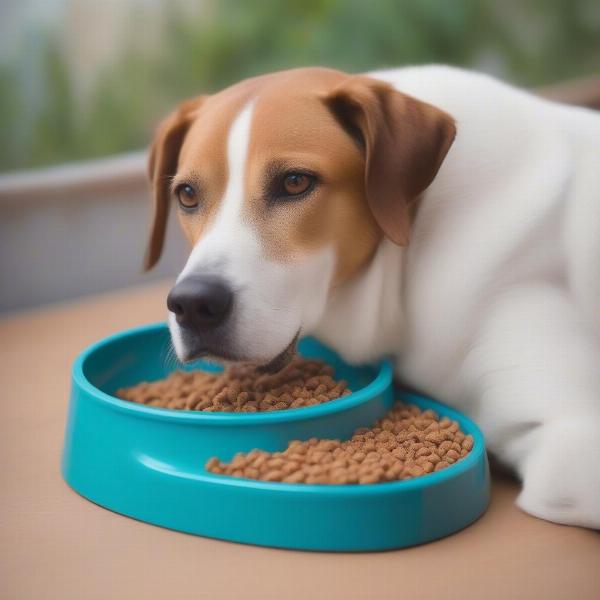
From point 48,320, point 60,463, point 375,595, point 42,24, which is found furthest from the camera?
point 42,24

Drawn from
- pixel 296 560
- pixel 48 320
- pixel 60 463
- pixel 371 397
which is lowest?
pixel 48 320

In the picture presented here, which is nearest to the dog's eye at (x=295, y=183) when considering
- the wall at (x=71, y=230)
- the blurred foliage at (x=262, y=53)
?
the wall at (x=71, y=230)

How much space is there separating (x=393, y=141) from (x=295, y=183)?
0.52ft

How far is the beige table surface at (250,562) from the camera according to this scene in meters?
1.17

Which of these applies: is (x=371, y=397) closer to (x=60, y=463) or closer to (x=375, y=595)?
(x=375, y=595)

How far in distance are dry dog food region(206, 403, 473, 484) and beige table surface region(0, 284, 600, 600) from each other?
10 cm

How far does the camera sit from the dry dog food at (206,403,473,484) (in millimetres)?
1250

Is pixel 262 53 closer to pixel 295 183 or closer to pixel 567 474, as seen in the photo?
pixel 295 183

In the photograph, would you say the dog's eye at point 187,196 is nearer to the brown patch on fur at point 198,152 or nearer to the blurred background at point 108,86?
the brown patch on fur at point 198,152

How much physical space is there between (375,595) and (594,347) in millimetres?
533

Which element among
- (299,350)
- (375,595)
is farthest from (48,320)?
(375,595)

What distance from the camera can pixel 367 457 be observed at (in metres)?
1.31

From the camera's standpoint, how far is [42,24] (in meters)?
2.79

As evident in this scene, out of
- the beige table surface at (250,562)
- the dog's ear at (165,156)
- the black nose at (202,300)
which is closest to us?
the beige table surface at (250,562)
